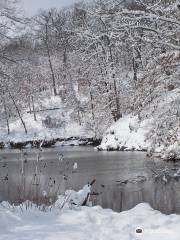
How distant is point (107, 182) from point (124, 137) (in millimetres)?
18564

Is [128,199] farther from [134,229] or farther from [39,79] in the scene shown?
[39,79]

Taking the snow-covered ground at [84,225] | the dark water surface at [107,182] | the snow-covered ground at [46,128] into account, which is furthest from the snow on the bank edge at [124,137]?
the snow-covered ground at [84,225]

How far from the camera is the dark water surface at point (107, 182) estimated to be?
16156 millimetres

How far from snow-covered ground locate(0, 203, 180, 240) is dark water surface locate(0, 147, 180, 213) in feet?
6.29

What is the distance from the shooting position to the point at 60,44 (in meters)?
76.4

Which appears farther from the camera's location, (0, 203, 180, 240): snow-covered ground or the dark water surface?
the dark water surface

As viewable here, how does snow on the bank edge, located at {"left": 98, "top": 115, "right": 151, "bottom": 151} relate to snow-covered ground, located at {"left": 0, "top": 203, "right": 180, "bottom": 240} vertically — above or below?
below

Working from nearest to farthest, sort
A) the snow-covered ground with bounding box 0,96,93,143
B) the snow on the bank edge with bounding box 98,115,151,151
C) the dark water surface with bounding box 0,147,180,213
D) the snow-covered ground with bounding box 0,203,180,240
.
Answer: the snow-covered ground with bounding box 0,203,180,240
the dark water surface with bounding box 0,147,180,213
the snow on the bank edge with bounding box 98,115,151,151
the snow-covered ground with bounding box 0,96,93,143

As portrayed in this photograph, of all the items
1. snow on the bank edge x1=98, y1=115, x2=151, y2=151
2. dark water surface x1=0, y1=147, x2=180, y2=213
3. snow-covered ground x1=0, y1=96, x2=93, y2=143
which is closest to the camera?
dark water surface x1=0, y1=147, x2=180, y2=213

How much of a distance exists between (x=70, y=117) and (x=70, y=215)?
4876 cm

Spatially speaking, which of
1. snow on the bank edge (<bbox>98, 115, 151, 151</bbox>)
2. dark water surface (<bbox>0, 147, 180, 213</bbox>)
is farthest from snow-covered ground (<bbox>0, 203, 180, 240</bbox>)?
snow on the bank edge (<bbox>98, 115, 151, 151</bbox>)

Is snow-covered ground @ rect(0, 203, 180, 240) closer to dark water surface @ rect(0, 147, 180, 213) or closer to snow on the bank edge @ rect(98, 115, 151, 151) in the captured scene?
dark water surface @ rect(0, 147, 180, 213)

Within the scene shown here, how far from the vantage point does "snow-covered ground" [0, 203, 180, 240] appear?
8.67 m

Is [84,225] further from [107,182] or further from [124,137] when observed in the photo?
[124,137]
